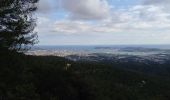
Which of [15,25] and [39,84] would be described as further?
[39,84]

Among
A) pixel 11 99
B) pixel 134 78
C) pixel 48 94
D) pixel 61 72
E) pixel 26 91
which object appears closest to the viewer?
pixel 11 99

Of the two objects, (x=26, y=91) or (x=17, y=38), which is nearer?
(x=17, y=38)

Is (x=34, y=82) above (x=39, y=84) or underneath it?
above

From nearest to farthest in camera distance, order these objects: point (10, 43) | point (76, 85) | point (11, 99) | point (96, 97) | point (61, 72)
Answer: point (10, 43) < point (11, 99) < point (96, 97) < point (76, 85) < point (61, 72)

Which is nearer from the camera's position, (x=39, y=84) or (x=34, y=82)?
(x=34, y=82)

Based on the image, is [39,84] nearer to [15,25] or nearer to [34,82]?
[34,82]

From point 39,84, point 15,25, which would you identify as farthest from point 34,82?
point 15,25

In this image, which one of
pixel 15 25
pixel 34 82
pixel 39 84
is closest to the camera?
pixel 15 25

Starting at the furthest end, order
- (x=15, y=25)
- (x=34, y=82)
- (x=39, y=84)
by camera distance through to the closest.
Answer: (x=39, y=84)
(x=34, y=82)
(x=15, y=25)

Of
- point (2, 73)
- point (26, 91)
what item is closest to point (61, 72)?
point (26, 91)

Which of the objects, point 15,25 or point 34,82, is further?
point 34,82

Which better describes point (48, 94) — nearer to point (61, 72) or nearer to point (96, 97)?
point (96, 97)
